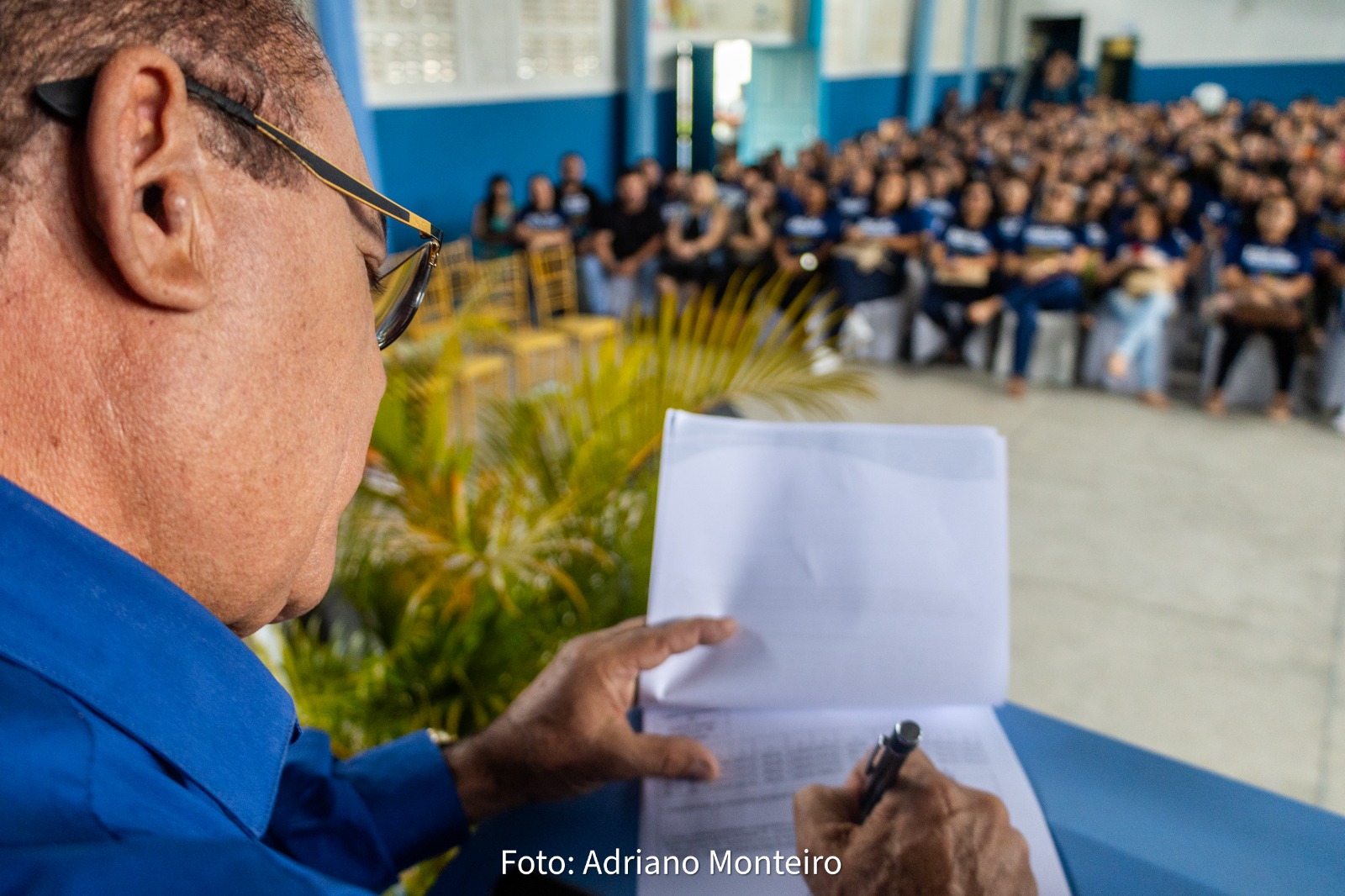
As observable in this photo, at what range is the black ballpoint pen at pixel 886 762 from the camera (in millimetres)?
634

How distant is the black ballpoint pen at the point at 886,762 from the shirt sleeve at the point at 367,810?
39cm

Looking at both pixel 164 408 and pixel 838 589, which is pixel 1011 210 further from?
pixel 164 408

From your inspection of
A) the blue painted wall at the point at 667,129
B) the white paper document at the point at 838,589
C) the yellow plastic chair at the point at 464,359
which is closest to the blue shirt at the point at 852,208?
the yellow plastic chair at the point at 464,359

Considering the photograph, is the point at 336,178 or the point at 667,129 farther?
the point at 667,129

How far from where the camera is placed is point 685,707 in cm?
86

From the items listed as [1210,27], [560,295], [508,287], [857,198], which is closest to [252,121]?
[508,287]

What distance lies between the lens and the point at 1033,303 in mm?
5324

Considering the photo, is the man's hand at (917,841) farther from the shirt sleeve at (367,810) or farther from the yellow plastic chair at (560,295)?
the yellow plastic chair at (560,295)

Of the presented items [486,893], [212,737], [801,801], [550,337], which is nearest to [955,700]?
[801,801]

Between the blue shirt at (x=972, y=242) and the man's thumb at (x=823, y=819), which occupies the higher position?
the man's thumb at (x=823, y=819)

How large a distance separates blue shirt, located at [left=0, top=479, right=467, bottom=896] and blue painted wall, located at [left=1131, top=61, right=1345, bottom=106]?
1829cm

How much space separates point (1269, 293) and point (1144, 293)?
0.60 m

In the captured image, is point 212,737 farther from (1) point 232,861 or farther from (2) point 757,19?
(2) point 757,19

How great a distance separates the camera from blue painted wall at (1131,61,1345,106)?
14219 mm
